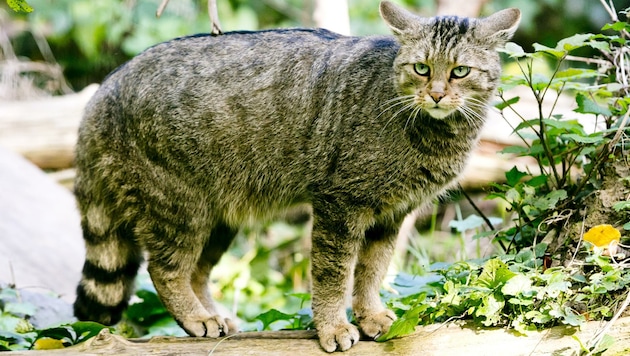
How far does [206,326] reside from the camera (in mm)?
3521

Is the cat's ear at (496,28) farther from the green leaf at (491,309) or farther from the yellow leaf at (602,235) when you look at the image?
the green leaf at (491,309)

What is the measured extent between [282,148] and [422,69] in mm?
779

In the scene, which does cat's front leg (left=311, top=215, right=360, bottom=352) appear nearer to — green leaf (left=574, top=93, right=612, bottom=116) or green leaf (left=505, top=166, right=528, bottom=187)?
green leaf (left=505, top=166, right=528, bottom=187)

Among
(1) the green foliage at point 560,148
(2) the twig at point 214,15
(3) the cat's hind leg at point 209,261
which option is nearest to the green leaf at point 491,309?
(1) the green foliage at point 560,148

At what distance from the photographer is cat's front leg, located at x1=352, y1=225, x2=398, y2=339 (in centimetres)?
338

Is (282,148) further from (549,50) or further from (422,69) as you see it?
(549,50)

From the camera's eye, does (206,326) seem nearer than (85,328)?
No

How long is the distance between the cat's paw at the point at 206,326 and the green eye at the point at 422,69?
4.96 feet

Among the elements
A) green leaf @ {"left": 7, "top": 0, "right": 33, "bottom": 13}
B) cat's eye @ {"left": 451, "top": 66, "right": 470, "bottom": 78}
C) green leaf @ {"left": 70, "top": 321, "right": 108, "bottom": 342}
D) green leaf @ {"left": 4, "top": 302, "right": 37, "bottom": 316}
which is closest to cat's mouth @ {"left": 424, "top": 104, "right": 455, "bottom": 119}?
cat's eye @ {"left": 451, "top": 66, "right": 470, "bottom": 78}

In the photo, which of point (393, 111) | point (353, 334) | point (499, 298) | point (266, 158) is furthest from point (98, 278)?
point (499, 298)

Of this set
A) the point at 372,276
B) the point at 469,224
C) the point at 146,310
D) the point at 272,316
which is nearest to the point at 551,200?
the point at 469,224

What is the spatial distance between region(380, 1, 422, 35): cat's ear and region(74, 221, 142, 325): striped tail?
1.62 meters

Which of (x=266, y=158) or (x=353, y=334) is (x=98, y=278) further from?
(x=353, y=334)

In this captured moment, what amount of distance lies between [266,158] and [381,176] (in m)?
0.64
